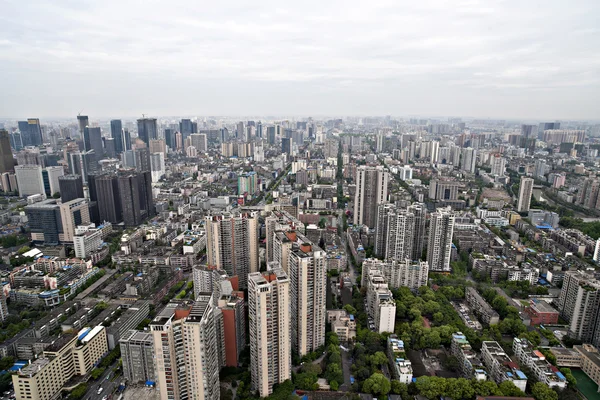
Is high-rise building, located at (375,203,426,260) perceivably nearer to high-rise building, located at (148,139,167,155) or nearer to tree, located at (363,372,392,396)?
tree, located at (363,372,392,396)

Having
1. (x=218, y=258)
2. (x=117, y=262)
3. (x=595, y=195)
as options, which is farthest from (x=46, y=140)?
(x=595, y=195)

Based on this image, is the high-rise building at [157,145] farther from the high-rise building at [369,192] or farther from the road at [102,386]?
the road at [102,386]

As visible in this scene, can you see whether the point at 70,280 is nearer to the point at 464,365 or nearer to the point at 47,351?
the point at 47,351

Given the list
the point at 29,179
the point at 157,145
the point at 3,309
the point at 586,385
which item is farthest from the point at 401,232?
the point at 157,145

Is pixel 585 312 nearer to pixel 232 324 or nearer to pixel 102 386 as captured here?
pixel 232 324

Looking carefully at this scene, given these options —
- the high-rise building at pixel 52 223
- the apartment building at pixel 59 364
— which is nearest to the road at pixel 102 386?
the apartment building at pixel 59 364

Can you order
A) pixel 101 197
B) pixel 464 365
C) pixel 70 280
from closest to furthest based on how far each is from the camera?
pixel 464 365 → pixel 70 280 → pixel 101 197
